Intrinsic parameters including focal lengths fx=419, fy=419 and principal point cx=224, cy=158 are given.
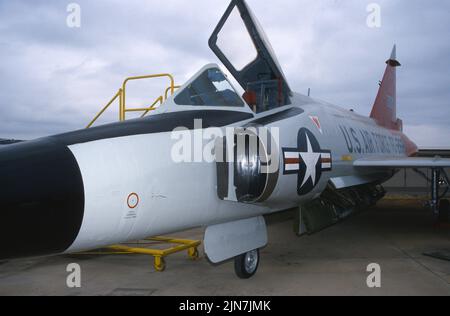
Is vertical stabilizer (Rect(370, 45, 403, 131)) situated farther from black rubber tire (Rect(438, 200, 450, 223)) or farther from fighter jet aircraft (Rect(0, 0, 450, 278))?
fighter jet aircraft (Rect(0, 0, 450, 278))

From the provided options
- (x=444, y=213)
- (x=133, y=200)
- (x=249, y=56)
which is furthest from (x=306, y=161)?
(x=444, y=213)

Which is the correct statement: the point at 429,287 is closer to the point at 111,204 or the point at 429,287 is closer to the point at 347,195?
the point at 347,195

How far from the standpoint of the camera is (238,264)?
475 cm

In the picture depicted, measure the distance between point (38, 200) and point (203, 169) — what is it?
1511mm

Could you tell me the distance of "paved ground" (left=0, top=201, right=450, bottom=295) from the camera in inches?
176

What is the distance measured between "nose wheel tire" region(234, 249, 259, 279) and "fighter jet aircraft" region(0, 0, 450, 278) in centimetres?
2

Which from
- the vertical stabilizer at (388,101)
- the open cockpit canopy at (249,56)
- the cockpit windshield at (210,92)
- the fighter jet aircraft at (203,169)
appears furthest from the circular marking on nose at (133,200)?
the vertical stabilizer at (388,101)

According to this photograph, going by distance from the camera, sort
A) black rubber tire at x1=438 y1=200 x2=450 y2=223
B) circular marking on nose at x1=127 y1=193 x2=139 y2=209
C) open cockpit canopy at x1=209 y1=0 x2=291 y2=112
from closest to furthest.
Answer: circular marking on nose at x1=127 y1=193 x2=139 y2=209 < open cockpit canopy at x1=209 y1=0 x2=291 y2=112 < black rubber tire at x1=438 y1=200 x2=450 y2=223

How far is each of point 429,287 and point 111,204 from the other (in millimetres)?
3551

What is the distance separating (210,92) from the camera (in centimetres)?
439

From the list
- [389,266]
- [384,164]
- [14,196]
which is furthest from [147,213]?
[384,164]

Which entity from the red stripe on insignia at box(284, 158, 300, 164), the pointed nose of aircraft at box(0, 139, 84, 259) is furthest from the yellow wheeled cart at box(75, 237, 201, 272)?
the pointed nose of aircraft at box(0, 139, 84, 259)

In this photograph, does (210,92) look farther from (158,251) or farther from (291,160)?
(158,251)

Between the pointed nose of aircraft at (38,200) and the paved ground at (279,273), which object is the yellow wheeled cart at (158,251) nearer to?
the paved ground at (279,273)
